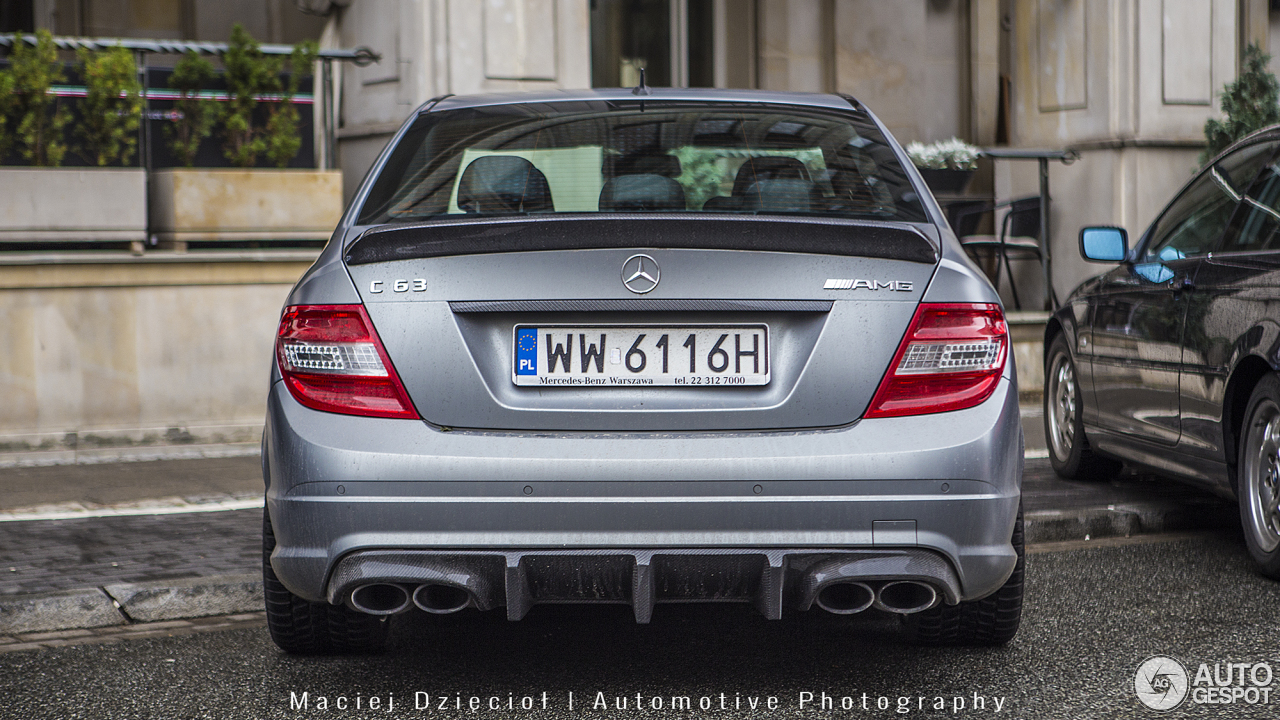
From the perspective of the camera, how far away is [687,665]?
4.18 meters

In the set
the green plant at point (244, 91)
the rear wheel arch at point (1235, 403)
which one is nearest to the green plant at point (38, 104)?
the green plant at point (244, 91)

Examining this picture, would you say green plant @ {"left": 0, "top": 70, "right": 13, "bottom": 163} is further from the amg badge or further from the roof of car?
the amg badge

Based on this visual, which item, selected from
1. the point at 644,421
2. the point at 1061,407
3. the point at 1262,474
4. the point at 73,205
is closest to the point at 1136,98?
the point at 1061,407

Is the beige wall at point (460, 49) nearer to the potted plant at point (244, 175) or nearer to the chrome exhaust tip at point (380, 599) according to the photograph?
the potted plant at point (244, 175)

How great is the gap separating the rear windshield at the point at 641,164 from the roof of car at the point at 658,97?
0.16 feet

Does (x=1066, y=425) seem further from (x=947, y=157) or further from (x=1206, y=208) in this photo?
(x=947, y=157)

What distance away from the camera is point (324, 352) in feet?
11.5

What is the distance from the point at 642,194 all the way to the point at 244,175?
5.75 m

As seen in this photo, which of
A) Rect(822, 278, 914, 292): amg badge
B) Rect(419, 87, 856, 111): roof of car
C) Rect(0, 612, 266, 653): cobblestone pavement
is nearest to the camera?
Rect(822, 278, 914, 292): amg badge

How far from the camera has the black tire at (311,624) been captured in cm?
409

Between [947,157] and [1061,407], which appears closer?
[1061,407]

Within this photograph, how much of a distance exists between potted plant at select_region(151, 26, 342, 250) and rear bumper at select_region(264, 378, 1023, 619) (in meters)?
6.04

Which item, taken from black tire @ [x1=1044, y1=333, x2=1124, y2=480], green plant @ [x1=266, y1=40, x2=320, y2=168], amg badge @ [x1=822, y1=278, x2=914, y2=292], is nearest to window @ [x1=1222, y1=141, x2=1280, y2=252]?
black tire @ [x1=1044, y1=333, x2=1124, y2=480]

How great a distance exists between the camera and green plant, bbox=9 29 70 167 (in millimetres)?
8586
